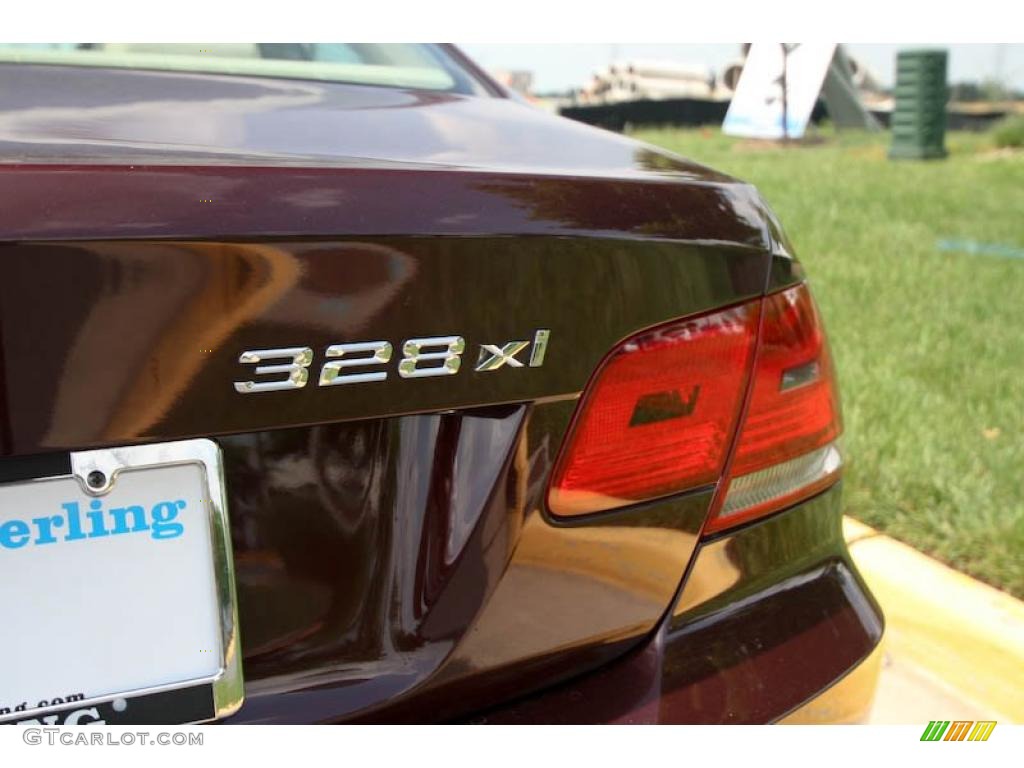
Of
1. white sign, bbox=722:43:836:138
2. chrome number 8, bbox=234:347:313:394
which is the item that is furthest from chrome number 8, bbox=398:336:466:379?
white sign, bbox=722:43:836:138

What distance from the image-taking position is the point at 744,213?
1335 millimetres

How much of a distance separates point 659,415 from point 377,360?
0.40 metres

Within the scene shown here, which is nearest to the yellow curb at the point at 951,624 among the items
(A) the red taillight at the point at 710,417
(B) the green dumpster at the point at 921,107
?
(A) the red taillight at the point at 710,417

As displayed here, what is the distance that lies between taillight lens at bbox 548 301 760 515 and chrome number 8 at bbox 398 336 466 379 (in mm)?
192

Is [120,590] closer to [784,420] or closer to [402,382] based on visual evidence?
[402,382]

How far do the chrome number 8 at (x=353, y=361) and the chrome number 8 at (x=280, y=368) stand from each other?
2cm

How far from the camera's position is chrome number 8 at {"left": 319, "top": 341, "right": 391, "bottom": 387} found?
1.05m

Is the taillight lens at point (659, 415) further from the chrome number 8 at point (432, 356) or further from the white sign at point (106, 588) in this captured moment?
the white sign at point (106, 588)

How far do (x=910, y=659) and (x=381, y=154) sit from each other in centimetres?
195

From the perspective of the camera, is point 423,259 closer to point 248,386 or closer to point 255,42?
point 248,386

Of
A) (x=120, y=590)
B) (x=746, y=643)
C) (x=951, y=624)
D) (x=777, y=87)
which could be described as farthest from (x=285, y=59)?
(x=777, y=87)

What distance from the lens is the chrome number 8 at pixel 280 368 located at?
102cm

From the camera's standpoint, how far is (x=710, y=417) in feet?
4.36
